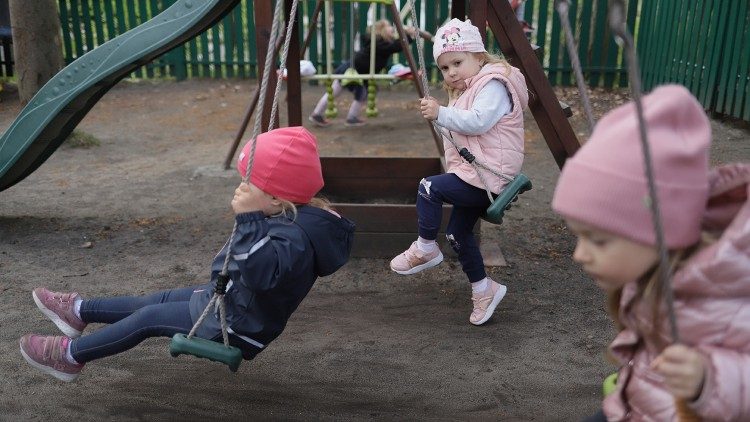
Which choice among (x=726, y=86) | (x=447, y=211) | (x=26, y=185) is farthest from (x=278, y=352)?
(x=726, y=86)

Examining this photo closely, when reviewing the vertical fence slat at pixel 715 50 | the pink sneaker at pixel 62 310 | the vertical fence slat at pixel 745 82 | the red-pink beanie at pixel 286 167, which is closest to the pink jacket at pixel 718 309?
the red-pink beanie at pixel 286 167

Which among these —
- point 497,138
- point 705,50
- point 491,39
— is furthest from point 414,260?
point 491,39

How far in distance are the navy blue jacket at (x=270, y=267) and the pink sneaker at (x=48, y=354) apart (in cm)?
54

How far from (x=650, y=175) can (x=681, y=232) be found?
0.21m

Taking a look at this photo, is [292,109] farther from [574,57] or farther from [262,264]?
[574,57]

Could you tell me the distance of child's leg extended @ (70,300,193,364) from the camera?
2514 mm

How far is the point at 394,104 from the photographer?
931 centimetres

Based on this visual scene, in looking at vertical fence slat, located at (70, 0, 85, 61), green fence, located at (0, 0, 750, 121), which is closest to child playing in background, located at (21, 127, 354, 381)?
green fence, located at (0, 0, 750, 121)

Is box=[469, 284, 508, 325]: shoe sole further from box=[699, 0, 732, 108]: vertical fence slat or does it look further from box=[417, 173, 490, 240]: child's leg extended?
box=[699, 0, 732, 108]: vertical fence slat

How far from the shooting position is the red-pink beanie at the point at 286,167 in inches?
94.7

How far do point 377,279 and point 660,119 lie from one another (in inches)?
112

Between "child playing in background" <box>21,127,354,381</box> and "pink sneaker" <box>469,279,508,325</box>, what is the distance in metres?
1.22

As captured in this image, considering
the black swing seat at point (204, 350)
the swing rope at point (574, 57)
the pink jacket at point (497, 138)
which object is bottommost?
the black swing seat at point (204, 350)

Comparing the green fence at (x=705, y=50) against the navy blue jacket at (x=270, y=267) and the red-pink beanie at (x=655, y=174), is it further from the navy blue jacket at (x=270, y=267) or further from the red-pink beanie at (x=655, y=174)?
the red-pink beanie at (x=655, y=174)
